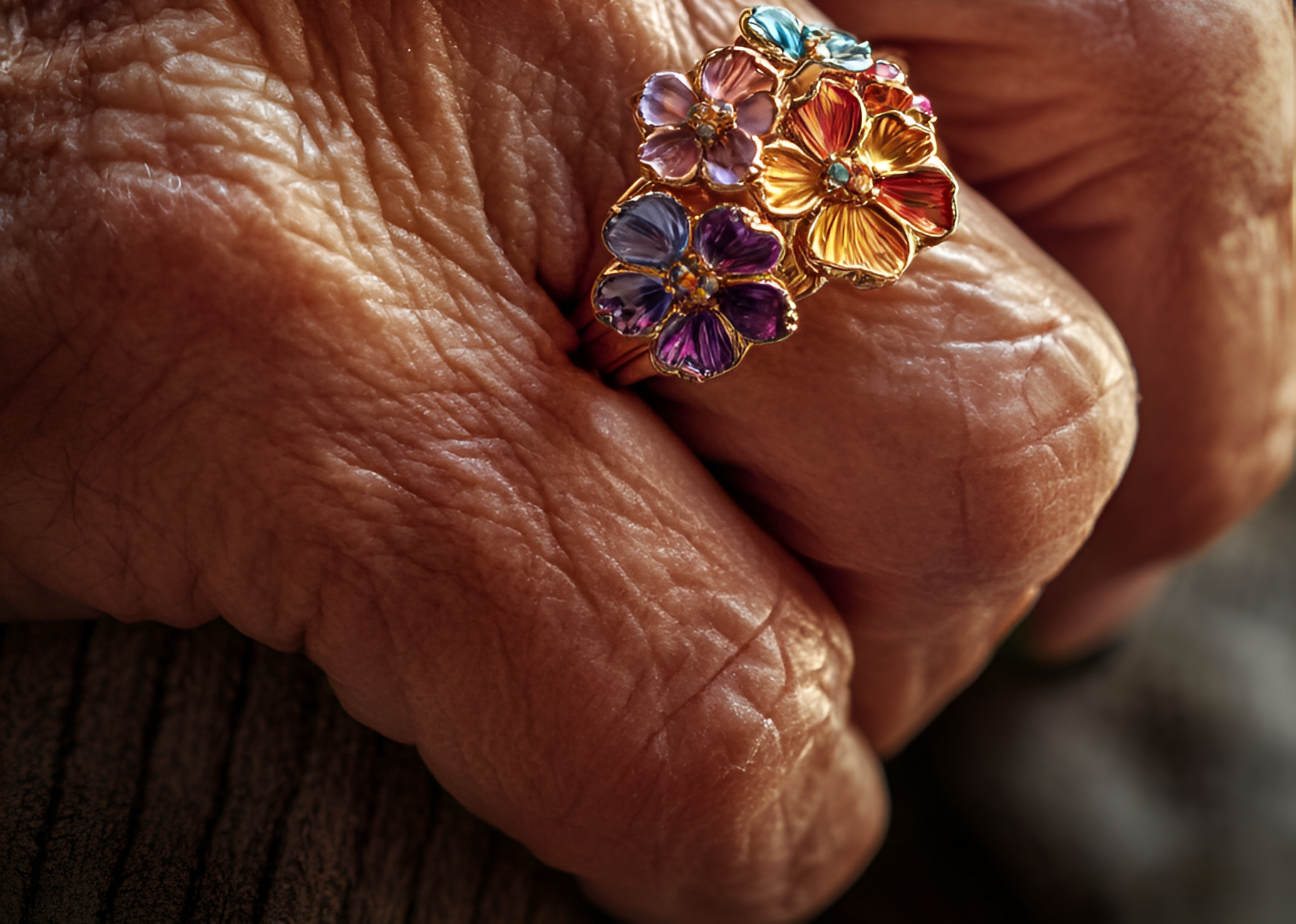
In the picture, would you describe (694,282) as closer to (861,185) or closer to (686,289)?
(686,289)

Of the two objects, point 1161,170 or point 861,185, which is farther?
point 1161,170

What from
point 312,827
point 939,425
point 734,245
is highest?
point 734,245

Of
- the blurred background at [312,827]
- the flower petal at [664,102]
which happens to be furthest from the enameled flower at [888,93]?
the blurred background at [312,827]

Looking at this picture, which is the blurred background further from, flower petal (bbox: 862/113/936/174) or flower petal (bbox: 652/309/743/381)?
flower petal (bbox: 862/113/936/174)

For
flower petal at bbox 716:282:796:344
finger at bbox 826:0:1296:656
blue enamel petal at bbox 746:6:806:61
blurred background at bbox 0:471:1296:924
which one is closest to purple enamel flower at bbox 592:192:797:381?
flower petal at bbox 716:282:796:344

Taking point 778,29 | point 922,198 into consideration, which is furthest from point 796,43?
point 922,198

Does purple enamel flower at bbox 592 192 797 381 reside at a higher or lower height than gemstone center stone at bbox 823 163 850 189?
lower

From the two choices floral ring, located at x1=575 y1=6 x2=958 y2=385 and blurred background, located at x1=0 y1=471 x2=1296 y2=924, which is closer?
floral ring, located at x1=575 y1=6 x2=958 y2=385
